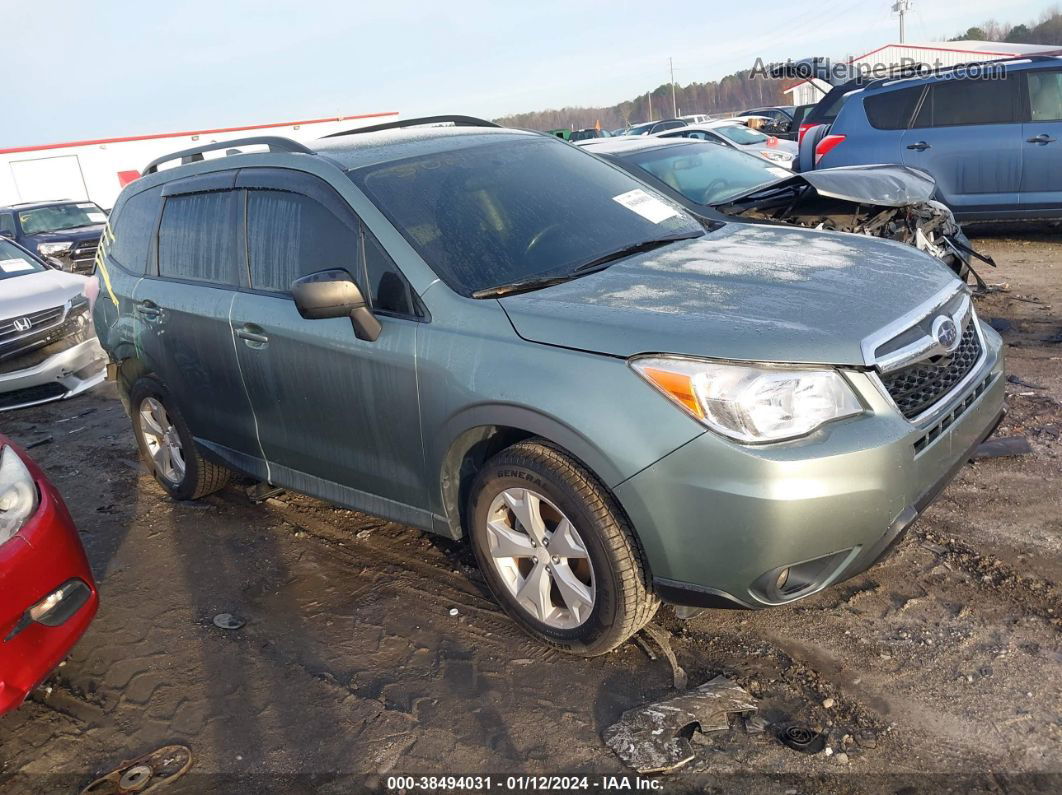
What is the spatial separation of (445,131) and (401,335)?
1.44 m

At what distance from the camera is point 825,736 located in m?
2.47

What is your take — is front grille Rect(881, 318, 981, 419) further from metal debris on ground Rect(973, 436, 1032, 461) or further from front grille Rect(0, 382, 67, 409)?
front grille Rect(0, 382, 67, 409)

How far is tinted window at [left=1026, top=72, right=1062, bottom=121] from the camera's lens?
8578mm

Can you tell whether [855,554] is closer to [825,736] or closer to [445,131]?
[825,736]

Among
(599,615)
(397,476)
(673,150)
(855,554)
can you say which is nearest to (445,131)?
(397,476)

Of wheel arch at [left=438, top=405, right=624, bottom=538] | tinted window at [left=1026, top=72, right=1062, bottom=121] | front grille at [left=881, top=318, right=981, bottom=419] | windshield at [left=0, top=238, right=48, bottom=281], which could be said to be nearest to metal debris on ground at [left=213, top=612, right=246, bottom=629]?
wheel arch at [left=438, top=405, right=624, bottom=538]

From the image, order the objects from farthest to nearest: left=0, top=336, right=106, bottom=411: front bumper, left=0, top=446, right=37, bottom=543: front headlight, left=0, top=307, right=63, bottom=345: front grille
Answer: left=0, top=336, right=106, bottom=411: front bumper < left=0, top=307, right=63, bottom=345: front grille < left=0, top=446, right=37, bottom=543: front headlight

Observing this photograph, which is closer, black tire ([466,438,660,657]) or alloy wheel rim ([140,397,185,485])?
black tire ([466,438,660,657])

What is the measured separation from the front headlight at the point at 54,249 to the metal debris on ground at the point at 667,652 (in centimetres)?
1415

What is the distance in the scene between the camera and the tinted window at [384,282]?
124 inches

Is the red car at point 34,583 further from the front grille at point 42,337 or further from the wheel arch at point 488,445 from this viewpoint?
the front grille at point 42,337

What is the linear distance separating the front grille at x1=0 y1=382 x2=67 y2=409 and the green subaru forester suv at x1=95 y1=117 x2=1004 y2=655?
3809mm

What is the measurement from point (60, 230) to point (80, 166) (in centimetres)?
1935

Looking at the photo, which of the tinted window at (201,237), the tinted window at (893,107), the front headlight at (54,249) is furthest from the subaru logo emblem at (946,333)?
the front headlight at (54,249)
